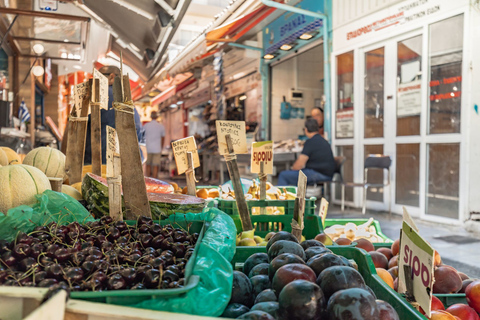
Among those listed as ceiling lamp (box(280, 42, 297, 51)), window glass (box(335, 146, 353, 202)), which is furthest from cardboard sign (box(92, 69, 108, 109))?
ceiling lamp (box(280, 42, 297, 51))

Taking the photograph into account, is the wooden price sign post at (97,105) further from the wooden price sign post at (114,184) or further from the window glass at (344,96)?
the window glass at (344,96)

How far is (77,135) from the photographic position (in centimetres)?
212

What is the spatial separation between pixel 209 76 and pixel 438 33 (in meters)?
8.40

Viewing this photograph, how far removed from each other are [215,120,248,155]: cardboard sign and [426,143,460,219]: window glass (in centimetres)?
347

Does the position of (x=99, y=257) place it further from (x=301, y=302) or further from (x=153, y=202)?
(x=153, y=202)

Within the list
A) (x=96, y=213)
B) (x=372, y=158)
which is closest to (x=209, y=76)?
(x=372, y=158)

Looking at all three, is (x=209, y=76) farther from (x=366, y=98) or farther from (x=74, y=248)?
(x=74, y=248)

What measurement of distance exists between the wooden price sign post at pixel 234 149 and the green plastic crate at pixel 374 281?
22.3 inches

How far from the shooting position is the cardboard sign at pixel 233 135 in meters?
2.04

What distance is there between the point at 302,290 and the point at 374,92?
5.47 metres

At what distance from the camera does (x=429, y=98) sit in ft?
15.9

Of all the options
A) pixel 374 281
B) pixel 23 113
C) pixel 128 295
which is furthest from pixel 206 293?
pixel 23 113

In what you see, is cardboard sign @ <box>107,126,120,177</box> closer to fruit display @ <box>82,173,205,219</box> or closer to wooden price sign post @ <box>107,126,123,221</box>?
wooden price sign post @ <box>107,126,123,221</box>

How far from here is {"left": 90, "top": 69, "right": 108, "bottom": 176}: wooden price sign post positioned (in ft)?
6.88
